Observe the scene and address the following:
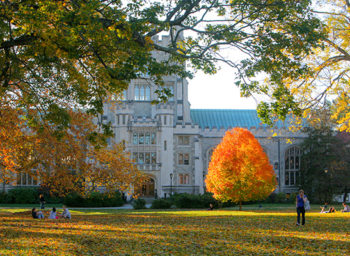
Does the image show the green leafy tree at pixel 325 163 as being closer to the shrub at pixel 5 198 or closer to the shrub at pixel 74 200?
the shrub at pixel 74 200

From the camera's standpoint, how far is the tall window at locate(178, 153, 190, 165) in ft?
150

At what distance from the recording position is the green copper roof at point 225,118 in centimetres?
5281

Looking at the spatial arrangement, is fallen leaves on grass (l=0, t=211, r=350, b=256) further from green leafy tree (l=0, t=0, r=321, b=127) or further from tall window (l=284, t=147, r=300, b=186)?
tall window (l=284, t=147, r=300, b=186)

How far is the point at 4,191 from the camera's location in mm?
43219

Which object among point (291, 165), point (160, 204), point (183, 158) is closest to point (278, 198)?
point (291, 165)

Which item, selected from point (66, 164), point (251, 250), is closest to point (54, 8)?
point (251, 250)

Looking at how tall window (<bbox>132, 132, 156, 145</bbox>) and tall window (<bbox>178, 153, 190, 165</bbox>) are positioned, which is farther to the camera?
tall window (<bbox>178, 153, 190, 165</bbox>)

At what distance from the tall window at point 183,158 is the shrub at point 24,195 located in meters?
14.7

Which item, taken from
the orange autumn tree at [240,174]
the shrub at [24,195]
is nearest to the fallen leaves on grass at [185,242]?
the orange autumn tree at [240,174]

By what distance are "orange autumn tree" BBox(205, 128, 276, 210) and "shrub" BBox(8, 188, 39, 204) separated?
19.0m

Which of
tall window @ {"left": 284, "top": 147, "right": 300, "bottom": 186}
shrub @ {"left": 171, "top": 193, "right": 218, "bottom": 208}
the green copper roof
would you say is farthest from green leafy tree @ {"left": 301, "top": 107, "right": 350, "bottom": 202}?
shrub @ {"left": 171, "top": 193, "right": 218, "bottom": 208}

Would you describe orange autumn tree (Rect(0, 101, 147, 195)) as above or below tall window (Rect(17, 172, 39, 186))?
above

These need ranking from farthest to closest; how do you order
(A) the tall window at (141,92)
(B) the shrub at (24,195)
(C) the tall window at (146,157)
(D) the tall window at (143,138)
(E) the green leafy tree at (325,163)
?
(A) the tall window at (141,92) → (D) the tall window at (143,138) → (C) the tall window at (146,157) → (E) the green leafy tree at (325,163) → (B) the shrub at (24,195)

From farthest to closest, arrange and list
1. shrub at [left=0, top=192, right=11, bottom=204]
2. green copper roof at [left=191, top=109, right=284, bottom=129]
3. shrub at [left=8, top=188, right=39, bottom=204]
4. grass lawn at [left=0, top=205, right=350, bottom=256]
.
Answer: green copper roof at [left=191, top=109, right=284, bottom=129] → shrub at [left=0, top=192, right=11, bottom=204] → shrub at [left=8, top=188, right=39, bottom=204] → grass lawn at [left=0, top=205, right=350, bottom=256]
